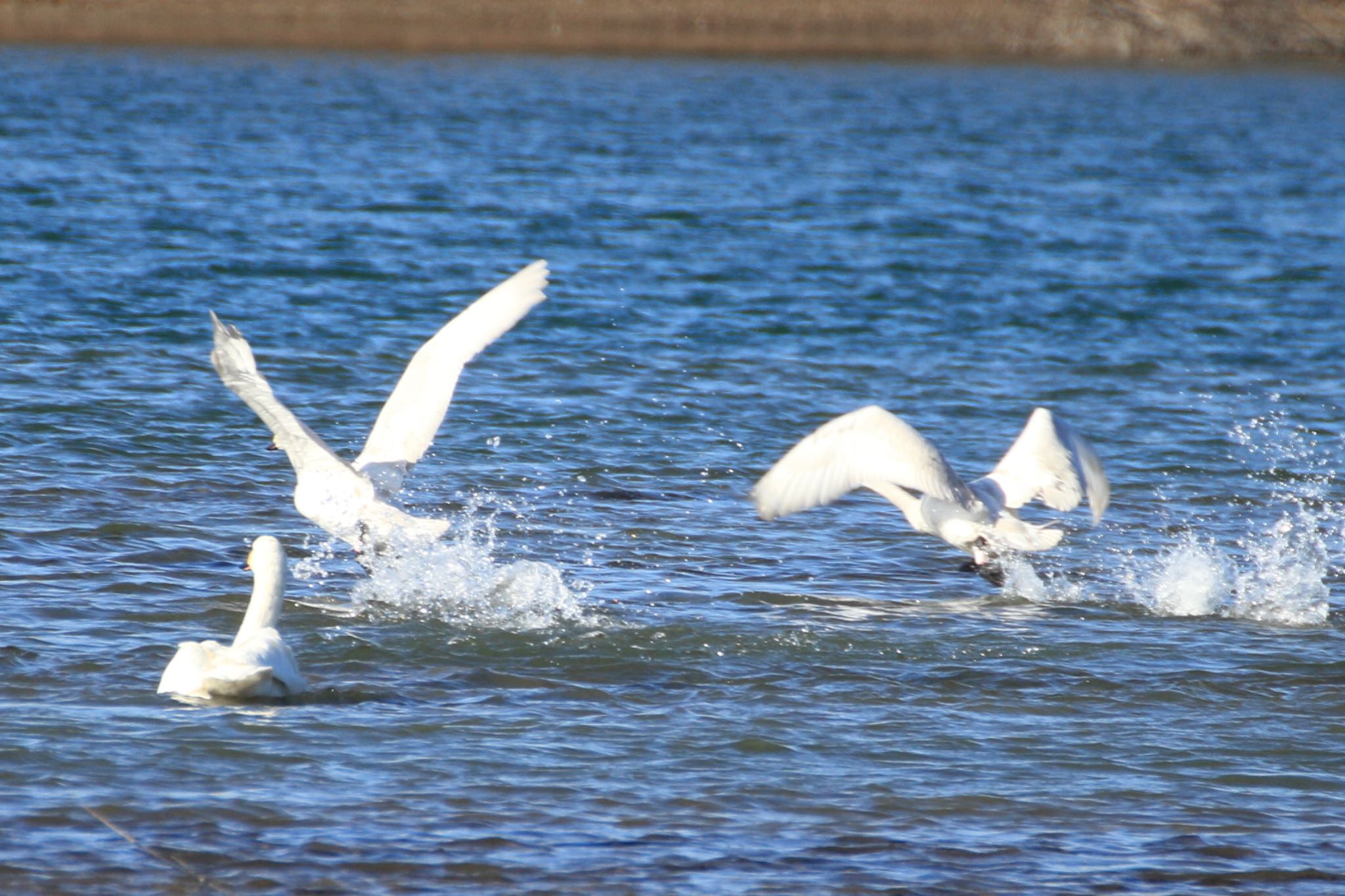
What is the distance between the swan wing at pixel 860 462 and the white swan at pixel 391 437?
5.46 ft

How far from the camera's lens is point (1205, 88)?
5816 cm

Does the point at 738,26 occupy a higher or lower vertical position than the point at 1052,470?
higher

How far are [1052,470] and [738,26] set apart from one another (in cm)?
5236

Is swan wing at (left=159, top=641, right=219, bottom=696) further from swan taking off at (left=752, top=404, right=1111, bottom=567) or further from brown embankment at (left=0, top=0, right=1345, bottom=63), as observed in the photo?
brown embankment at (left=0, top=0, right=1345, bottom=63)

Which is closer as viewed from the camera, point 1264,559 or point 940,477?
point 940,477

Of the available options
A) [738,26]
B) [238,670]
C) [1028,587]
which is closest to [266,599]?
[238,670]

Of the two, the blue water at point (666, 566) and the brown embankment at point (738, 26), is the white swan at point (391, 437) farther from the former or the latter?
the brown embankment at point (738, 26)

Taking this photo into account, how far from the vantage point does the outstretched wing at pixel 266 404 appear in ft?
28.7

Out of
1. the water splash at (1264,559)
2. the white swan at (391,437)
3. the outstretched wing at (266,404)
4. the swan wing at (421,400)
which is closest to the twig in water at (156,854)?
the outstretched wing at (266,404)

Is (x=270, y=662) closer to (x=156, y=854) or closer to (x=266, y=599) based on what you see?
(x=266, y=599)

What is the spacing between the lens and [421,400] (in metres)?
9.93

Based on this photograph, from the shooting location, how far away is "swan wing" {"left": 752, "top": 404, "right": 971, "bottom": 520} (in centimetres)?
966

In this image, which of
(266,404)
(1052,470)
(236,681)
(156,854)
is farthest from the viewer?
(1052,470)

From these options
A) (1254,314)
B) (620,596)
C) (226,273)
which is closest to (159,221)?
(226,273)
